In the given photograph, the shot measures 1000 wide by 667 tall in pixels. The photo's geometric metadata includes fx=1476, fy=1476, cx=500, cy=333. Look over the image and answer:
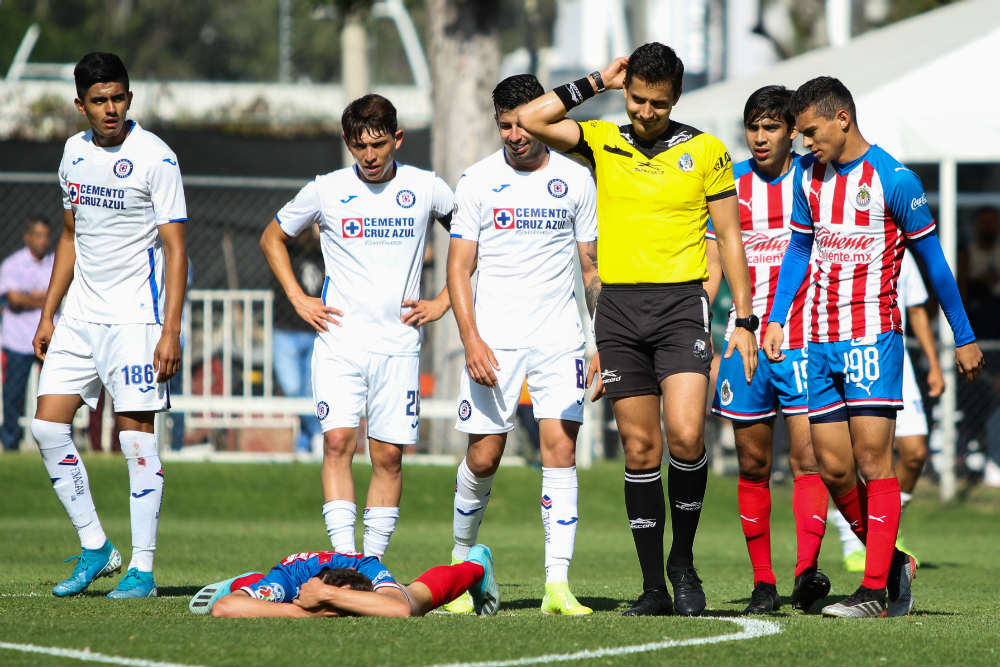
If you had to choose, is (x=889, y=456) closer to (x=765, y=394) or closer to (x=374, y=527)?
(x=765, y=394)

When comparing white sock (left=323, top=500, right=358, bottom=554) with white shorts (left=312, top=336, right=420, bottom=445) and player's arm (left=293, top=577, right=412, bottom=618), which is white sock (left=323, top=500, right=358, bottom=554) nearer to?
white shorts (left=312, top=336, right=420, bottom=445)

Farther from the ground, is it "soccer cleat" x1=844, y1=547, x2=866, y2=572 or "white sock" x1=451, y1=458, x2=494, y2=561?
"white sock" x1=451, y1=458, x2=494, y2=561

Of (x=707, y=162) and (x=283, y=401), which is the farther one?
(x=283, y=401)

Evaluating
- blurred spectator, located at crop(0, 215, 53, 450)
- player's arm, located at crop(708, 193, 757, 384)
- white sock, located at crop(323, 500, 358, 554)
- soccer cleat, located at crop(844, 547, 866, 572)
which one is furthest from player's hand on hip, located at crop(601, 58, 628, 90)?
blurred spectator, located at crop(0, 215, 53, 450)

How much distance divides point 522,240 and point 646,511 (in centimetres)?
144

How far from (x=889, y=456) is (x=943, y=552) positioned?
15.7ft

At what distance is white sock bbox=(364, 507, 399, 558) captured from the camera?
7.38m

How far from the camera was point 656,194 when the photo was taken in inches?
261

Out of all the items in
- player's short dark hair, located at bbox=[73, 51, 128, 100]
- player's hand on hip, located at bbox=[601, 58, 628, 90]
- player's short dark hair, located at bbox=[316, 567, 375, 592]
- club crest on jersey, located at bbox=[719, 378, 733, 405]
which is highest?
player's short dark hair, located at bbox=[73, 51, 128, 100]

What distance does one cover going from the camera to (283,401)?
44.7ft

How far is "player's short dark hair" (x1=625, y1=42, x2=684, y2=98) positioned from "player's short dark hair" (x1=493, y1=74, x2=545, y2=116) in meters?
0.74

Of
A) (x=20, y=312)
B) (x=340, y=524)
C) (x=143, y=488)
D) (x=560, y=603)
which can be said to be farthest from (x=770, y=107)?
(x=20, y=312)

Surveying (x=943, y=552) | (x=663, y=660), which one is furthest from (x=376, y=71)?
(x=663, y=660)

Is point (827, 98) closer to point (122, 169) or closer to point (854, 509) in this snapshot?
point (854, 509)
